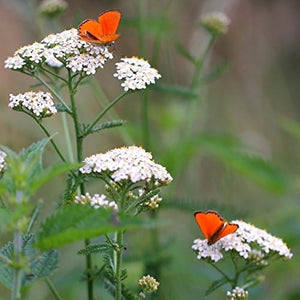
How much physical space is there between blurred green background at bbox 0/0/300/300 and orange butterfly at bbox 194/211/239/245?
975 millimetres

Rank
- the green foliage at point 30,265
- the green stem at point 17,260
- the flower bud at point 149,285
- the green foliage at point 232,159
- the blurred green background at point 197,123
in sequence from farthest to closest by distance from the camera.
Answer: the blurred green background at point 197,123 → the green foliage at point 232,159 → the flower bud at point 149,285 → the green foliage at point 30,265 → the green stem at point 17,260

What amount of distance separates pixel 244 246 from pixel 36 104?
41.6 inches

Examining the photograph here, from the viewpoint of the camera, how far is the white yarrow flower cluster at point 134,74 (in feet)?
10.1

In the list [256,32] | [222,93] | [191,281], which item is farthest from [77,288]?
[256,32]

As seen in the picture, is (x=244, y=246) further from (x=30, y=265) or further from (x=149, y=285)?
(x=30, y=265)

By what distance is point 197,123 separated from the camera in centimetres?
848

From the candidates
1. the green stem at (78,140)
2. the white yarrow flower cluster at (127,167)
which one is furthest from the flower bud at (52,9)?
the white yarrow flower cluster at (127,167)

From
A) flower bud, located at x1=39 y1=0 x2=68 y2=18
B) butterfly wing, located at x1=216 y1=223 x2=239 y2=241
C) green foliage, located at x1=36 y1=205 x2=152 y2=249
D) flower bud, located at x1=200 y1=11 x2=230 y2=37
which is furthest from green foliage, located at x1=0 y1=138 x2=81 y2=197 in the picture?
flower bud, located at x1=200 y1=11 x2=230 y2=37

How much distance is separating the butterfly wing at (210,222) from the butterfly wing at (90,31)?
884 mm

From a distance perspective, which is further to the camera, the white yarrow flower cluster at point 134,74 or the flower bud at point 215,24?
the flower bud at point 215,24

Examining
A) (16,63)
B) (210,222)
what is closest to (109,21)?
(16,63)

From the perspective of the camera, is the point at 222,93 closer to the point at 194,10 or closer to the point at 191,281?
the point at 194,10

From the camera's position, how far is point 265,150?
7.62 metres

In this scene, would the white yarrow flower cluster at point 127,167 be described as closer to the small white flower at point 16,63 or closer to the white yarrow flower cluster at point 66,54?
the white yarrow flower cluster at point 66,54
